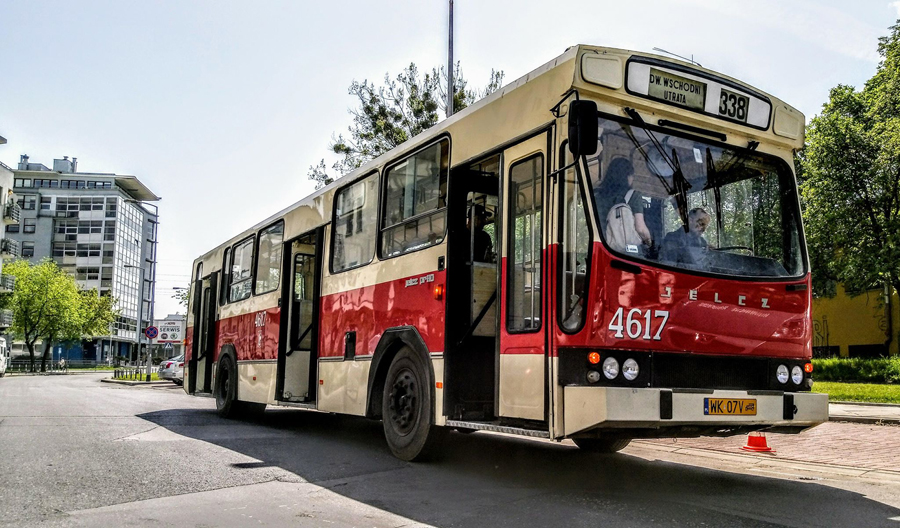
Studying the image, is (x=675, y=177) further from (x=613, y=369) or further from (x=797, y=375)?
(x=797, y=375)

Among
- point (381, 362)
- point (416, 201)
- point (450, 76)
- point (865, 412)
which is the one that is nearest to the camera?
point (416, 201)

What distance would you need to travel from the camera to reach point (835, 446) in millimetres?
10258

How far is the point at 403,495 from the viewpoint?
6.41m

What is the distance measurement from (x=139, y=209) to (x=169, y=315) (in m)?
14.6

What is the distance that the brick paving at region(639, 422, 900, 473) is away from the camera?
8961 millimetres

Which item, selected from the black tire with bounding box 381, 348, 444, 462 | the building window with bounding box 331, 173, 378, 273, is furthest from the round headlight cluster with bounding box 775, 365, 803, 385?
the building window with bounding box 331, 173, 378, 273

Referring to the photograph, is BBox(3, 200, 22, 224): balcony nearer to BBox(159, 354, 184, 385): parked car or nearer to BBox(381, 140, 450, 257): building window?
BBox(159, 354, 184, 385): parked car

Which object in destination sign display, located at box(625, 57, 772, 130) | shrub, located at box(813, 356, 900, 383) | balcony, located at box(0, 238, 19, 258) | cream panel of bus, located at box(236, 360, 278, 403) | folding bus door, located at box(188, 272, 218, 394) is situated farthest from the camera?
balcony, located at box(0, 238, 19, 258)

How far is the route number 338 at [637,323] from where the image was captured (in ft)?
19.5

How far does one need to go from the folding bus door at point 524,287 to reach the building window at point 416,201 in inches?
42.6

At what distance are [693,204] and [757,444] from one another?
15.0 feet

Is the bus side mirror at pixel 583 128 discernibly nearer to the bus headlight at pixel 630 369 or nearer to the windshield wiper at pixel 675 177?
the windshield wiper at pixel 675 177

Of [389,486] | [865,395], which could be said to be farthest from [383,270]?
[865,395]

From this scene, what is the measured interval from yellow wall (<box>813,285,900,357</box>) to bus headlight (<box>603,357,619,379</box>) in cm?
3258
